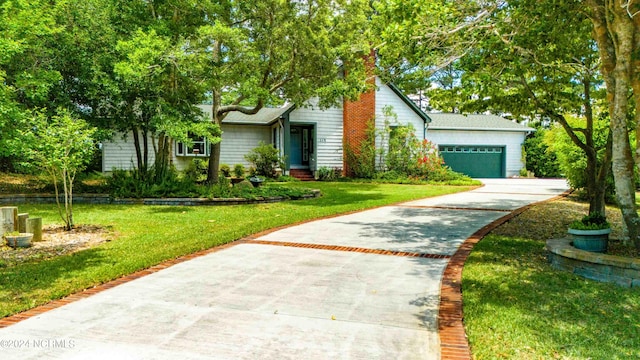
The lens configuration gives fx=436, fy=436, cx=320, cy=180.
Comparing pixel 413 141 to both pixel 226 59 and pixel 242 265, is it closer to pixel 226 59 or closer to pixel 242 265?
pixel 226 59

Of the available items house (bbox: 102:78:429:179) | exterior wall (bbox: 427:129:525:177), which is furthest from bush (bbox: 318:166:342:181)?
exterior wall (bbox: 427:129:525:177)

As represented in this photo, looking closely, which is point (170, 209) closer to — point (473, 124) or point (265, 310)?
point (265, 310)


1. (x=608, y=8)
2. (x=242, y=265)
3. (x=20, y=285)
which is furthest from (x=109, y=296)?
(x=608, y=8)

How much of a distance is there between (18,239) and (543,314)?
24.6 ft

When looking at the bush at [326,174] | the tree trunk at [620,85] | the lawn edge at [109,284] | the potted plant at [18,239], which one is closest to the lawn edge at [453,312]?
the tree trunk at [620,85]

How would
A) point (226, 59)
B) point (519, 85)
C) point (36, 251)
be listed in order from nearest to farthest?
1. point (36, 251)
2. point (519, 85)
3. point (226, 59)

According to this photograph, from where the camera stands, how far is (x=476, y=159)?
29.2 meters

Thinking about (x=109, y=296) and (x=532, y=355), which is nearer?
(x=532, y=355)

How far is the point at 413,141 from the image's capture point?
22.8 m

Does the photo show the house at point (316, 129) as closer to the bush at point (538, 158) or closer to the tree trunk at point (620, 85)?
the bush at point (538, 158)

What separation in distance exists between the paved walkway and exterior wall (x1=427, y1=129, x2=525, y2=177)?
867 inches

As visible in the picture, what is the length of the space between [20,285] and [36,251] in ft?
6.91

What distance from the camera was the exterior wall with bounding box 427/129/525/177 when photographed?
2833 cm

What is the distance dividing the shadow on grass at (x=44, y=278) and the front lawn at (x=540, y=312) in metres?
4.22
